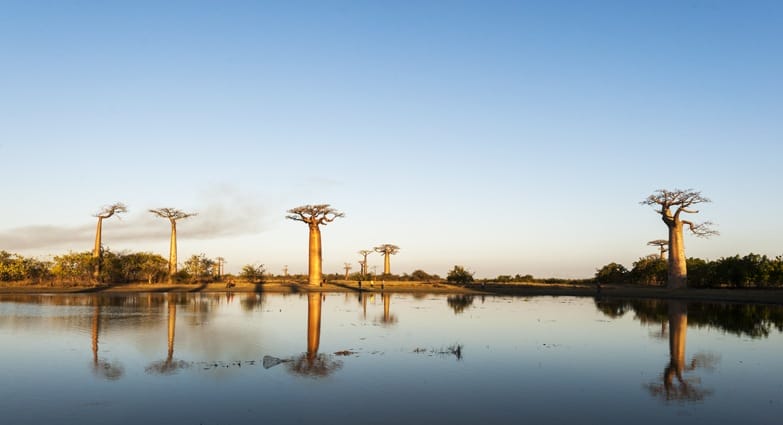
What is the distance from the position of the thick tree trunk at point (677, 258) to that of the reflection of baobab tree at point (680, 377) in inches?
1121

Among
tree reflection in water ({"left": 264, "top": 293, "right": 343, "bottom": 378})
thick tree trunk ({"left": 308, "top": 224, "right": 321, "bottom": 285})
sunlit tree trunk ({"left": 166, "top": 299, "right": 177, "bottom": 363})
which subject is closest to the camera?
tree reflection in water ({"left": 264, "top": 293, "right": 343, "bottom": 378})

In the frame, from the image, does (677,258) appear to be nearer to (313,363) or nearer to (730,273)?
(730,273)

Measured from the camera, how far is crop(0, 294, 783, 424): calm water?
10.2 meters

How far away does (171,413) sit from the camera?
32.6 feet

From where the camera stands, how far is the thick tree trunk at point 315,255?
178 ft

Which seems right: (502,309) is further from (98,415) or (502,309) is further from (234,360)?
(98,415)

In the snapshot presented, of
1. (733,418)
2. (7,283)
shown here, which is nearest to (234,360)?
(733,418)

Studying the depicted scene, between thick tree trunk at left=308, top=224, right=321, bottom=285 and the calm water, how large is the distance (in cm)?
2795

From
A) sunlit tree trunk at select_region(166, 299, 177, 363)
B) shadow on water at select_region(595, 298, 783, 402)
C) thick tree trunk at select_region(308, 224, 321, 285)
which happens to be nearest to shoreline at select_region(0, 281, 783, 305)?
thick tree trunk at select_region(308, 224, 321, 285)

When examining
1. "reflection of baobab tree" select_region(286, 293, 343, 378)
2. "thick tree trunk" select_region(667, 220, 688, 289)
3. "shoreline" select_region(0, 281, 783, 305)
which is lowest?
"shoreline" select_region(0, 281, 783, 305)

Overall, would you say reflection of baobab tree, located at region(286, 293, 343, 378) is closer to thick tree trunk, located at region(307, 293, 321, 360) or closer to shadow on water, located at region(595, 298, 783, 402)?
thick tree trunk, located at region(307, 293, 321, 360)

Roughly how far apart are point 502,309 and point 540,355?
56.7ft

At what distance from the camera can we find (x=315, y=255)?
54.5m

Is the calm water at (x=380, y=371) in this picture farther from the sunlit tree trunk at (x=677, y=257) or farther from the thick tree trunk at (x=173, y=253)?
the thick tree trunk at (x=173, y=253)
